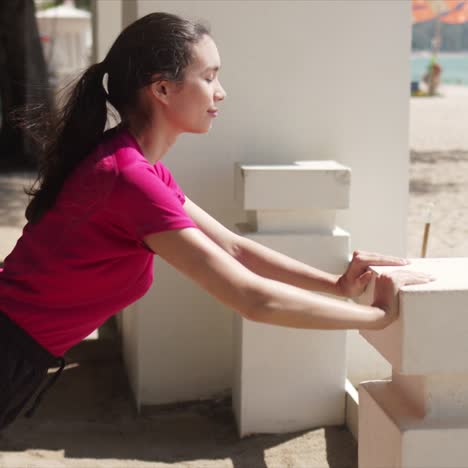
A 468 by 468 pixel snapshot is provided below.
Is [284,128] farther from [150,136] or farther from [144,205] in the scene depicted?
[144,205]

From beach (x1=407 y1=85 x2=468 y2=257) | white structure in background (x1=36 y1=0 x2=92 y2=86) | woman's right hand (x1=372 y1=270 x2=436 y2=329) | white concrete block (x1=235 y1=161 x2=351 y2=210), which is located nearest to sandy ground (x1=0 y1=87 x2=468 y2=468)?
white concrete block (x1=235 y1=161 x2=351 y2=210)

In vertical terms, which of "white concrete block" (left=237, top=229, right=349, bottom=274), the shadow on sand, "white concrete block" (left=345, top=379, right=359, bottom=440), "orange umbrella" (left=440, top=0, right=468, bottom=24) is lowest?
the shadow on sand

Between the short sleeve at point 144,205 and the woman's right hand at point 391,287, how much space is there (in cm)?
48

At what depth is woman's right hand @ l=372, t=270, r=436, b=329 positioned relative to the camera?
208 centimetres

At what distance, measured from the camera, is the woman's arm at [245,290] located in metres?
1.92

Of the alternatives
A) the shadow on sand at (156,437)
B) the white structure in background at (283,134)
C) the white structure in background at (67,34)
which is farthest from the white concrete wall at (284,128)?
the white structure in background at (67,34)

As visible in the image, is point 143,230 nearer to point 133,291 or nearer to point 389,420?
point 133,291

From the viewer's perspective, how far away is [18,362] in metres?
2.15

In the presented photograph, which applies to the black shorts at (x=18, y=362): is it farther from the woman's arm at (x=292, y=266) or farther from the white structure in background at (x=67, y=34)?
the white structure in background at (x=67, y=34)

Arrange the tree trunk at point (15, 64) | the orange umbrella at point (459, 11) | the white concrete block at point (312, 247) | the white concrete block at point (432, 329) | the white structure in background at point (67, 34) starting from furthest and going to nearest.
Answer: the white structure in background at point (67, 34) → the tree trunk at point (15, 64) → the orange umbrella at point (459, 11) → the white concrete block at point (312, 247) → the white concrete block at point (432, 329)

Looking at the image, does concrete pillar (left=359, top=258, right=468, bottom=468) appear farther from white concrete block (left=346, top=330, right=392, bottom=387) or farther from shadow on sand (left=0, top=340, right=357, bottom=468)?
white concrete block (left=346, top=330, right=392, bottom=387)

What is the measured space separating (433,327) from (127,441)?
90.3 inches

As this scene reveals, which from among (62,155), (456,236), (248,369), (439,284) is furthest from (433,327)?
(456,236)

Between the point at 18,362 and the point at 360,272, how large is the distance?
0.85 meters
